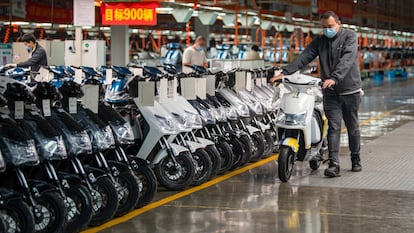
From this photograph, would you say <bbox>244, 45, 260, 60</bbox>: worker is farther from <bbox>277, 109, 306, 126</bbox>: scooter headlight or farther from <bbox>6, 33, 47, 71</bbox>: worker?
<bbox>277, 109, 306, 126</bbox>: scooter headlight

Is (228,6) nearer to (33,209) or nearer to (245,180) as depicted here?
(245,180)

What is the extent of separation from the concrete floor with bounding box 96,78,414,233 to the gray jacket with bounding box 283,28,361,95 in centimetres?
97

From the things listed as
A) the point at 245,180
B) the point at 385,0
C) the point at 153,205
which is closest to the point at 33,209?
the point at 153,205

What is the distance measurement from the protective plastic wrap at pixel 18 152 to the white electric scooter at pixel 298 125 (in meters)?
3.34

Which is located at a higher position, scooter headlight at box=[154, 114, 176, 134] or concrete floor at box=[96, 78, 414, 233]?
scooter headlight at box=[154, 114, 176, 134]

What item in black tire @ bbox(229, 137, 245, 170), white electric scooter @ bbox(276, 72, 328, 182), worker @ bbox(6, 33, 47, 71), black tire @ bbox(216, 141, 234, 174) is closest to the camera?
white electric scooter @ bbox(276, 72, 328, 182)

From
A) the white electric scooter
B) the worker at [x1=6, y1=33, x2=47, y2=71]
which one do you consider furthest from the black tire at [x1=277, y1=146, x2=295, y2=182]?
the worker at [x1=6, y1=33, x2=47, y2=71]

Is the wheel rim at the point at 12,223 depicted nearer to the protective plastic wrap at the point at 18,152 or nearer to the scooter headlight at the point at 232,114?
the protective plastic wrap at the point at 18,152

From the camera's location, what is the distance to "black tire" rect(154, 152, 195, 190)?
848 cm

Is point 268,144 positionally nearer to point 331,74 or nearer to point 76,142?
point 331,74

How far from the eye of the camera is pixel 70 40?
13555mm

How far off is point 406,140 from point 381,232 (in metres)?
6.66

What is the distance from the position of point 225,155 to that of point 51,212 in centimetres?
372

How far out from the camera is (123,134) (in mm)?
7645
